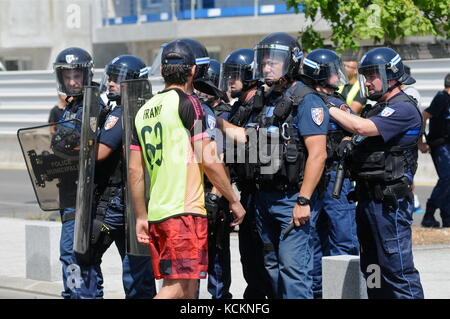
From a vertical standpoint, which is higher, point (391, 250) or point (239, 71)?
point (239, 71)

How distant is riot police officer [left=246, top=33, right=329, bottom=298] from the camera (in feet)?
20.0

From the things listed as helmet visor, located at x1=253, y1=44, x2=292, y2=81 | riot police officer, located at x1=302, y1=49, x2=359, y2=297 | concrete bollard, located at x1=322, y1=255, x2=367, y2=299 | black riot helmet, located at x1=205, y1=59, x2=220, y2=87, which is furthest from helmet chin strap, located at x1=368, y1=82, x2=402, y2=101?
black riot helmet, located at x1=205, y1=59, x2=220, y2=87

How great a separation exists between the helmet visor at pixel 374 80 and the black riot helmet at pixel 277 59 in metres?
0.46

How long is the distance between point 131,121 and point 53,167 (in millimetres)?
892

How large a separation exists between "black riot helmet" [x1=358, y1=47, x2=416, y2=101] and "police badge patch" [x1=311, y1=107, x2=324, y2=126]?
1.72 feet

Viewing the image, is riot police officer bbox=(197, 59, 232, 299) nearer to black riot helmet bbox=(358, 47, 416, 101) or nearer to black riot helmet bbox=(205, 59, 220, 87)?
black riot helmet bbox=(205, 59, 220, 87)

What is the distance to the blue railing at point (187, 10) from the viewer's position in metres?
27.3

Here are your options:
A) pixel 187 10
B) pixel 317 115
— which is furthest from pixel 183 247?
pixel 187 10

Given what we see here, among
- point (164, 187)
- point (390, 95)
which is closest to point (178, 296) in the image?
point (164, 187)

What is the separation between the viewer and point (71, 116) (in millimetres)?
6902

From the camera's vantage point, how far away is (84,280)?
6.66 metres

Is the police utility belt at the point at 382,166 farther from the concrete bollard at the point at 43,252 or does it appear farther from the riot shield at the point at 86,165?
the concrete bollard at the point at 43,252

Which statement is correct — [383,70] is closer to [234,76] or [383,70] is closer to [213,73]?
[234,76]
